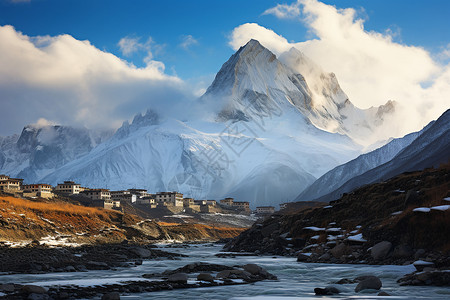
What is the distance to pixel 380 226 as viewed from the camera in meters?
42.7

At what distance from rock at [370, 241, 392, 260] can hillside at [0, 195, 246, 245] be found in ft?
162

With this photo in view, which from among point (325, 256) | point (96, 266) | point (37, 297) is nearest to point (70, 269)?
point (96, 266)

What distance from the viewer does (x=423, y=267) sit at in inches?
1210

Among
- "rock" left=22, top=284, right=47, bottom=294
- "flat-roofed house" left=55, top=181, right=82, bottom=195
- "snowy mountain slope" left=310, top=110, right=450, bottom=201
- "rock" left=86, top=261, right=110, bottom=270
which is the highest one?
"snowy mountain slope" left=310, top=110, right=450, bottom=201

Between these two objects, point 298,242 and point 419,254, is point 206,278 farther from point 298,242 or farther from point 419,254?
point 298,242

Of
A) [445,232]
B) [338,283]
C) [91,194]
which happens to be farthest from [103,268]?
[91,194]

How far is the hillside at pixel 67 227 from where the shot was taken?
74.8 meters

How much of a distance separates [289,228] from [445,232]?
32.0 metres

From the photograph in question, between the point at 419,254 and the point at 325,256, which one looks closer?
the point at 419,254

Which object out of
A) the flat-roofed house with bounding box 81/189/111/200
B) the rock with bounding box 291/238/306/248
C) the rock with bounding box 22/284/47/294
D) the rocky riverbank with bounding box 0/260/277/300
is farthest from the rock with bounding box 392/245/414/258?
the flat-roofed house with bounding box 81/189/111/200

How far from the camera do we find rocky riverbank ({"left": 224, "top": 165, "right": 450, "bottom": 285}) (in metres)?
36.2

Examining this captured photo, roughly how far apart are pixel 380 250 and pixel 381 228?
11.2 ft

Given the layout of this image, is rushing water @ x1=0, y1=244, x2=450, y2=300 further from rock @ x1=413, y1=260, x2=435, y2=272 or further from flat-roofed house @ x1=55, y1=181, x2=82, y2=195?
flat-roofed house @ x1=55, y1=181, x2=82, y2=195

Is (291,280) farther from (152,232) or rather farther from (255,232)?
(152,232)
